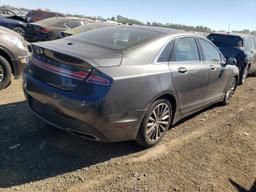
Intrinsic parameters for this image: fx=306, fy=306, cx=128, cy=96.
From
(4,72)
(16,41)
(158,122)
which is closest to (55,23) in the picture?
(16,41)

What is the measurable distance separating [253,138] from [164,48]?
2.37 meters

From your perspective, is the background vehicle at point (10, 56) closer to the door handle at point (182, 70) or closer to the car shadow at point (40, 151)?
the car shadow at point (40, 151)

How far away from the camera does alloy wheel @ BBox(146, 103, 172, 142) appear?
4152 mm

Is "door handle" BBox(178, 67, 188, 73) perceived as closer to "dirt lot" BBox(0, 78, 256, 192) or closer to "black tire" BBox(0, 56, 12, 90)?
"dirt lot" BBox(0, 78, 256, 192)

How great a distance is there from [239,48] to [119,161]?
737 centimetres

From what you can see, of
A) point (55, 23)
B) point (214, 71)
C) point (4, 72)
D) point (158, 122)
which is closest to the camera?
point (158, 122)

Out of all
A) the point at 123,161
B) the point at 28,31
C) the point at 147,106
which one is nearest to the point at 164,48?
the point at 147,106

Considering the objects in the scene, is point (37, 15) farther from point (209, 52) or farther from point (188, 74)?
point (188, 74)

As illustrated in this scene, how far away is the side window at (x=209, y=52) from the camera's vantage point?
5375mm

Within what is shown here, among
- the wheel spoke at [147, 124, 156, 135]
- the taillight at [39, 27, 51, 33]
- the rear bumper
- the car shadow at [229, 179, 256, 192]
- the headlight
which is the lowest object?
the car shadow at [229, 179, 256, 192]

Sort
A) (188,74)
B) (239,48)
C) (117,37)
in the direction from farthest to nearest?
(239,48)
(188,74)
(117,37)

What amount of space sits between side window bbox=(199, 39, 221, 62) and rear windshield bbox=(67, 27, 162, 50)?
4.22ft

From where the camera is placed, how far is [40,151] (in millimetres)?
3908

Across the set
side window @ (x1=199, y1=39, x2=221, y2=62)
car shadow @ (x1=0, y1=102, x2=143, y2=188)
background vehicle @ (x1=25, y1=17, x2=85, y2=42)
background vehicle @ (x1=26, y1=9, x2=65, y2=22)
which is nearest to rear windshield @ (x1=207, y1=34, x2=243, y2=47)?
side window @ (x1=199, y1=39, x2=221, y2=62)
